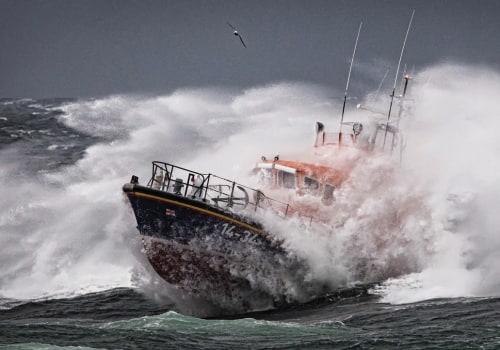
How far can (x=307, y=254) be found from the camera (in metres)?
16.3

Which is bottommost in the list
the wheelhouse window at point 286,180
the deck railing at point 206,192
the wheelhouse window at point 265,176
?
the deck railing at point 206,192

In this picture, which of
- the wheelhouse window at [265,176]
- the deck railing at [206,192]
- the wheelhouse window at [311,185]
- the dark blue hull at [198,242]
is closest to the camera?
the dark blue hull at [198,242]

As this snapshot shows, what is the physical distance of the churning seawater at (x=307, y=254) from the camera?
505 inches

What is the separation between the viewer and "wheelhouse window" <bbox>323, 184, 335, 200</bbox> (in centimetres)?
1745

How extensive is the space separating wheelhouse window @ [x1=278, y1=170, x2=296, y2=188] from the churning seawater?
1277 mm

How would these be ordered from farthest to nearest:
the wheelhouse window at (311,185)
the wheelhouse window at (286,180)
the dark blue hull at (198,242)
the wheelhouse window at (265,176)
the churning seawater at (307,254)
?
the wheelhouse window at (265,176) < the wheelhouse window at (286,180) < the wheelhouse window at (311,185) < the dark blue hull at (198,242) < the churning seawater at (307,254)

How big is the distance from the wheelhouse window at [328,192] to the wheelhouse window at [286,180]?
2.52 ft

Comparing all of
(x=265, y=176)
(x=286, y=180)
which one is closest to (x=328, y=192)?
(x=286, y=180)

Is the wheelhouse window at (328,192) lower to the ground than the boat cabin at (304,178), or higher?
lower

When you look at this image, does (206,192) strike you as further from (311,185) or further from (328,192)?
(328,192)

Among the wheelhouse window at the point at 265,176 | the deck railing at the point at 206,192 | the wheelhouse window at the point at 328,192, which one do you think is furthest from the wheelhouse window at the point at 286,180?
the wheelhouse window at the point at 328,192

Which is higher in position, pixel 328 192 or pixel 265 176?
pixel 265 176

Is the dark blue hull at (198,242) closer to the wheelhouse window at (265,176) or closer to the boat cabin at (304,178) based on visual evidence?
the boat cabin at (304,178)

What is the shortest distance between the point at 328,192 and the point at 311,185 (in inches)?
17.7
